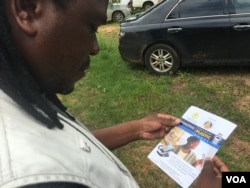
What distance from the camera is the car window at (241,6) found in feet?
17.9

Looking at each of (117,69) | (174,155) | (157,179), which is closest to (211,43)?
(117,69)

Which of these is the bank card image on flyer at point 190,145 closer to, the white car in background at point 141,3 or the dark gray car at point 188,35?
the dark gray car at point 188,35

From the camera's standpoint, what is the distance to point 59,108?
121 cm

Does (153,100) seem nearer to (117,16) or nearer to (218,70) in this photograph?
(218,70)

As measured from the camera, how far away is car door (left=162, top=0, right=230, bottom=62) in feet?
18.1

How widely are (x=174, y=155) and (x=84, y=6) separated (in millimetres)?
1064

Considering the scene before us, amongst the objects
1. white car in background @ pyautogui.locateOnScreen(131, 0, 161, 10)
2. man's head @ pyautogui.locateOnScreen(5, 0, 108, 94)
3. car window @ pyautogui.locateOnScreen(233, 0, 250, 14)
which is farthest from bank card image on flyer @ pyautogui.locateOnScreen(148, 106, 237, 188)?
white car in background @ pyautogui.locateOnScreen(131, 0, 161, 10)

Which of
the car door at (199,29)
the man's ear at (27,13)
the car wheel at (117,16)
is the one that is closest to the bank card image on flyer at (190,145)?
the man's ear at (27,13)

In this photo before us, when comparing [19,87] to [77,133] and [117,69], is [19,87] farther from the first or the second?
[117,69]

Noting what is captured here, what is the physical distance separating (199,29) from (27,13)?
4.97 metres

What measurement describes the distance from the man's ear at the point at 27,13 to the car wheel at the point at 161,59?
16.4 feet

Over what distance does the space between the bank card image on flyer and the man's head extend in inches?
35.4

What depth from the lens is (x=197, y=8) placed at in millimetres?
5707

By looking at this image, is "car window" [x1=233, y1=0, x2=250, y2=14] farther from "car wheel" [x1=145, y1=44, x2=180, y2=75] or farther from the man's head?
the man's head
